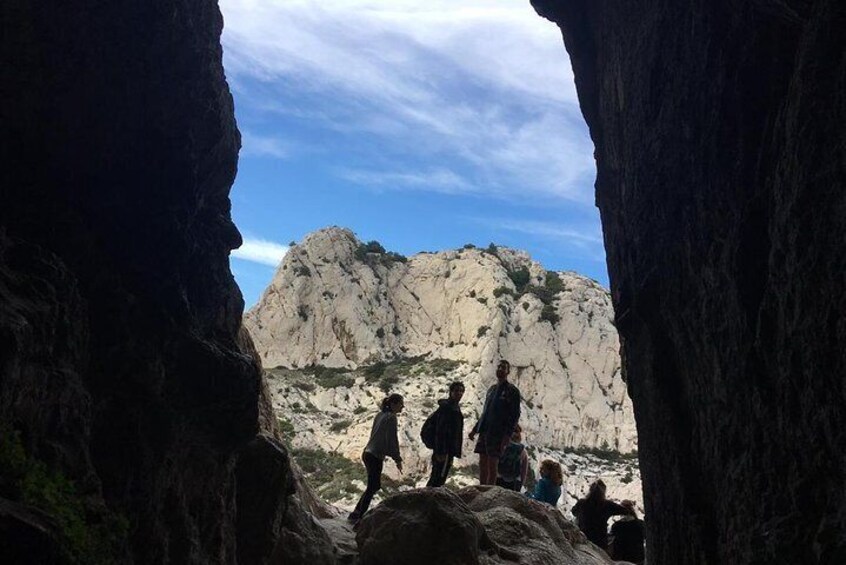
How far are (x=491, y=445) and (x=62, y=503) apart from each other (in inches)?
407

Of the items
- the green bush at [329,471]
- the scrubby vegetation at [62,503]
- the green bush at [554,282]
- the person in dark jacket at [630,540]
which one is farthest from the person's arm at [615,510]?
the green bush at [554,282]

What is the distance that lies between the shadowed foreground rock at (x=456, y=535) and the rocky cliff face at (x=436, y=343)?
144 feet

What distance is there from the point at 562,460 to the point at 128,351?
58255 millimetres

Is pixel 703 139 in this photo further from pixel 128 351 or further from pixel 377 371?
pixel 377 371

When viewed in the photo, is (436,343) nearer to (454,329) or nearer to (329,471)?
(454,329)

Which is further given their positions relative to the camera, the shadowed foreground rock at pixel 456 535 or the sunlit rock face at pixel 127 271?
the shadowed foreground rock at pixel 456 535

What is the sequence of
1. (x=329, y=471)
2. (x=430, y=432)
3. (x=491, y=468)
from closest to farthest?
(x=430, y=432) → (x=491, y=468) → (x=329, y=471)

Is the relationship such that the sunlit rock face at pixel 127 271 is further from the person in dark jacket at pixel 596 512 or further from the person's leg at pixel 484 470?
the person in dark jacket at pixel 596 512

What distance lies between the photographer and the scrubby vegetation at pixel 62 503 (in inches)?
221

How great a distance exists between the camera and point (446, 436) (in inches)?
573

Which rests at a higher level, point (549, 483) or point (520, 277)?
point (520, 277)

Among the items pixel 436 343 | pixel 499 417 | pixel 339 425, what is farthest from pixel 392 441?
pixel 436 343

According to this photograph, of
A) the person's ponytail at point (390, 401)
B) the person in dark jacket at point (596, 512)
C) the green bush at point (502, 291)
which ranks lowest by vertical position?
the person in dark jacket at point (596, 512)

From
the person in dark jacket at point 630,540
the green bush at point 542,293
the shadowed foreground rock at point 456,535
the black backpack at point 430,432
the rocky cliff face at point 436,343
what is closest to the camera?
the shadowed foreground rock at point 456,535
